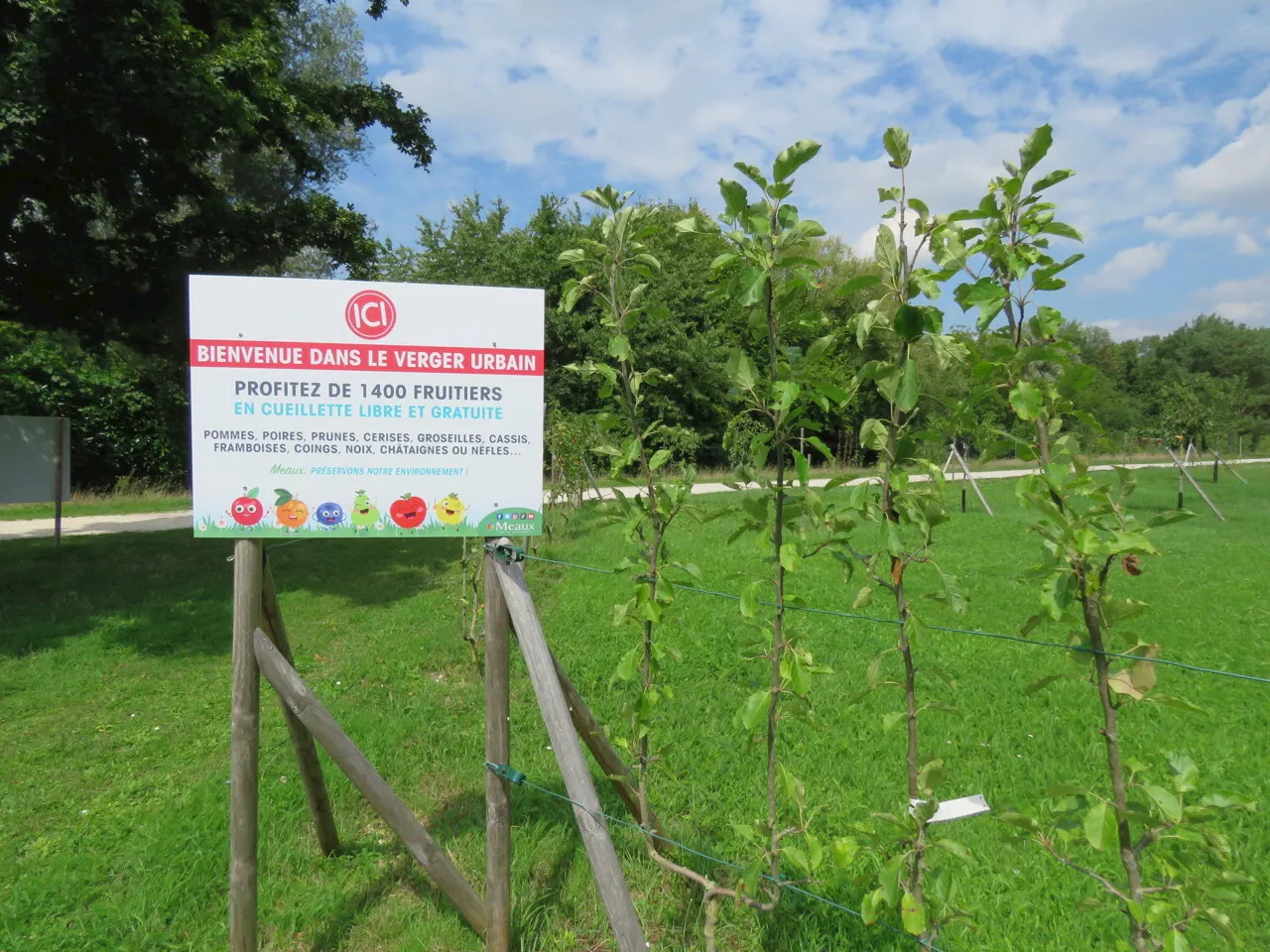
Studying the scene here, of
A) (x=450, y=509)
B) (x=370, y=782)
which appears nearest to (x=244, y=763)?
(x=370, y=782)

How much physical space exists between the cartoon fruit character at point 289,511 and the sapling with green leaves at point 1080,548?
188 centimetres

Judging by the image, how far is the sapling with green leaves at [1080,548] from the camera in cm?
151

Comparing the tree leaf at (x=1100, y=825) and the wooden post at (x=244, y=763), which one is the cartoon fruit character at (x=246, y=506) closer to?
the wooden post at (x=244, y=763)

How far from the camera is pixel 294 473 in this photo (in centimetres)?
243

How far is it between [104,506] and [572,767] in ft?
54.8

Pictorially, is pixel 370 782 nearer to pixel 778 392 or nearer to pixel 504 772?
pixel 504 772

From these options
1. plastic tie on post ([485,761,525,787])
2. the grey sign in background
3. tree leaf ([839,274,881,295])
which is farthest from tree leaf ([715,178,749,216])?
the grey sign in background

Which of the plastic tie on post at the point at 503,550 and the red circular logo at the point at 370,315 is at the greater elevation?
the red circular logo at the point at 370,315

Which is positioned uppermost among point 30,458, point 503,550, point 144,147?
point 144,147

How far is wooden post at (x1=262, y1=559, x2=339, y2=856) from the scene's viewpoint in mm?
2848

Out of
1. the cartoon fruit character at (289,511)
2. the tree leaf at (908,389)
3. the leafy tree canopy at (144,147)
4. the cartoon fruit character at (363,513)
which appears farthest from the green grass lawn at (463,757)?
the leafy tree canopy at (144,147)

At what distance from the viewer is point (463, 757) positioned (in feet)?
14.2

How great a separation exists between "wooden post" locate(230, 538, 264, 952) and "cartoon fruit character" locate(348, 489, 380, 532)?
379 millimetres

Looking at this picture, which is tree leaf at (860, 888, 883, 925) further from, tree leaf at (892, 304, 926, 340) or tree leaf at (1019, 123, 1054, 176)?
tree leaf at (1019, 123, 1054, 176)
